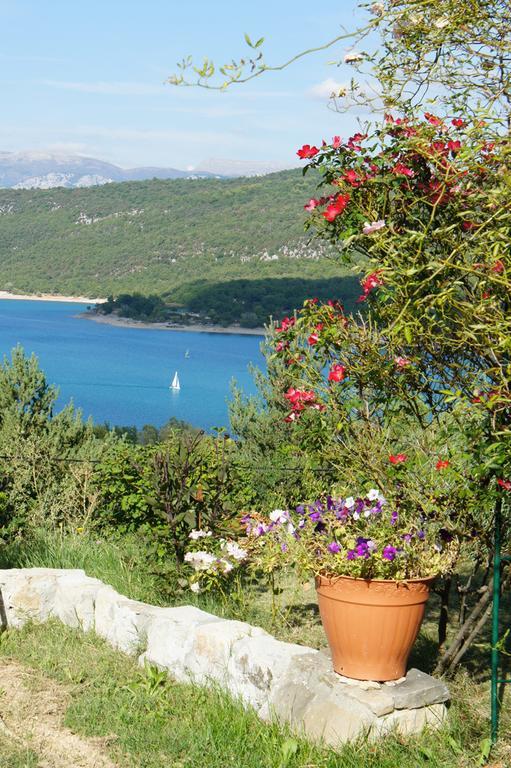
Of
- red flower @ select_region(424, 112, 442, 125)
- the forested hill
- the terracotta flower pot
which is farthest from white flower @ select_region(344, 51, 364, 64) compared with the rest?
the forested hill

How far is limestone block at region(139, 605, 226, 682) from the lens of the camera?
364cm

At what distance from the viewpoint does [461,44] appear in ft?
10.4

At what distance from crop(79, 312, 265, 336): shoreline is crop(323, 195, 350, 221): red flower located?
222 feet

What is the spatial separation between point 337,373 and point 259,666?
1.23 m

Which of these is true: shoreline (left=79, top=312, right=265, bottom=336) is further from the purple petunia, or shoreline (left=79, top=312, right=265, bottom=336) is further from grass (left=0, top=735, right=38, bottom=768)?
grass (left=0, top=735, right=38, bottom=768)

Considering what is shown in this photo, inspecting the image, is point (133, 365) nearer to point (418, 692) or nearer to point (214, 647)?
point (214, 647)

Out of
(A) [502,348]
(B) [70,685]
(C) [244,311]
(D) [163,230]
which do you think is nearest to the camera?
(A) [502,348]

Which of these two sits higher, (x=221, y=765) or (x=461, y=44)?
(x=461, y=44)

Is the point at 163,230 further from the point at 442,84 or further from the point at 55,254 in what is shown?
the point at 442,84

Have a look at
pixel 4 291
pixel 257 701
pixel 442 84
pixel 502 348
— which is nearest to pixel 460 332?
pixel 502 348

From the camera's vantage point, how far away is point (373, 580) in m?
3.08

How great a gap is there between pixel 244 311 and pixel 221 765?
7055 cm

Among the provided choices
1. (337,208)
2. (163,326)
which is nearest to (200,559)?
(337,208)

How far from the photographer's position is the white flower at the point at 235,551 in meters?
4.45
